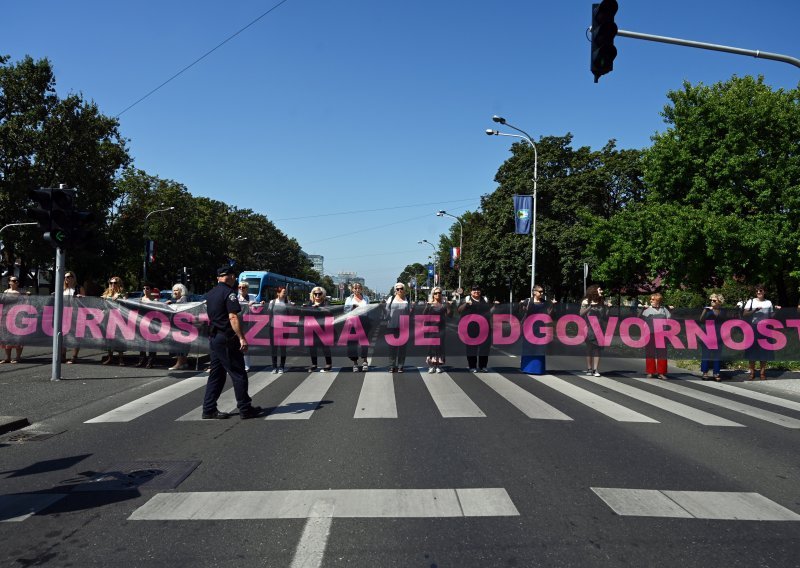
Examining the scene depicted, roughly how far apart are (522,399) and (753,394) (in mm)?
4690

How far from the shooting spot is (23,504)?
470 cm

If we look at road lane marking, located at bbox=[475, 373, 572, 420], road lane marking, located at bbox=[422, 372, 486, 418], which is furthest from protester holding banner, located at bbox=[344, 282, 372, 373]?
road lane marking, located at bbox=[475, 373, 572, 420]

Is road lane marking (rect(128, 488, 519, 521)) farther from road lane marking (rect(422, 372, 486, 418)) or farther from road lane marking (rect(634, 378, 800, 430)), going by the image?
road lane marking (rect(634, 378, 800, 430))

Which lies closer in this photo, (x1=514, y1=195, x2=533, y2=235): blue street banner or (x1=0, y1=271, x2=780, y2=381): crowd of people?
(x1=0, y1=271, x2=780, y2=381): crowd of people

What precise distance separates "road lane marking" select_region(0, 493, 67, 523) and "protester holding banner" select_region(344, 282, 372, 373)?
28.3 feet

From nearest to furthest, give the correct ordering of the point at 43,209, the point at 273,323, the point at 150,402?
the point at 150,402 → the point at 43,209 → the point at 273,323

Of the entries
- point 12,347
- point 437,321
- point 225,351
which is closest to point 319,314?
point 437,321

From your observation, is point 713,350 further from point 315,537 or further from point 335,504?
point 315,537

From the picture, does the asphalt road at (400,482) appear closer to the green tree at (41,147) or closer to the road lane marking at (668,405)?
the road lane marking at (668,405)

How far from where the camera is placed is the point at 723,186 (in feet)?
97.1

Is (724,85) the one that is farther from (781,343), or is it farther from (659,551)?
(659,551)

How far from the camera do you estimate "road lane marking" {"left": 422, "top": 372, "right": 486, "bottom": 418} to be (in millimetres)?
8328

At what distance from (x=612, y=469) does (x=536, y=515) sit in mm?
1546

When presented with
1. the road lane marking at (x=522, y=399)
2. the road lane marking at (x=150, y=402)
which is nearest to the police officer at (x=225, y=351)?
the road lane marking at (x=150, y=402)
